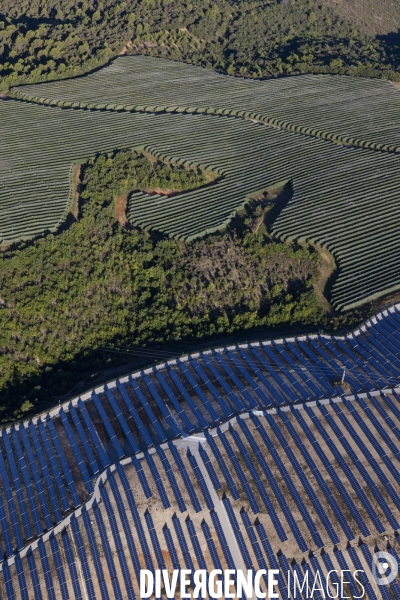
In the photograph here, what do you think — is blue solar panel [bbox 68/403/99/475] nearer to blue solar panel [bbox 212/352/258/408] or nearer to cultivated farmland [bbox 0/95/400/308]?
blue solar panel [bbox 212/352/258/408]

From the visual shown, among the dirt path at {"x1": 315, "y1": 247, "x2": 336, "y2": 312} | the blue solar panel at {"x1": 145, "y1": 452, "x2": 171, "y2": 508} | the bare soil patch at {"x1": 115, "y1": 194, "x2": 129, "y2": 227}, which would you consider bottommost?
the blue solar panel at {"x1": 145, "y1": 452, "x2": 171, "y2": 508}

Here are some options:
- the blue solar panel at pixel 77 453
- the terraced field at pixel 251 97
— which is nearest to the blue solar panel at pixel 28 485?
the blue solar panel at pixel 77 453

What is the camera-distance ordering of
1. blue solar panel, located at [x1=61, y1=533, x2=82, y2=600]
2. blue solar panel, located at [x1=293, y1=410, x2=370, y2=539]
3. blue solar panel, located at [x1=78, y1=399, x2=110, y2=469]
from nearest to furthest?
blue solar panel, located at [x1=61, y1=533, x2=82, y2=600], blue solar panel, located at [x1=293, y1=410, x2=370, y2=539], blue solar panel, located at [x1=78, y1=399, x2=110, y2=469]

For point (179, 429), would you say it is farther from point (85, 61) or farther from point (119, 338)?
point (85, 61)

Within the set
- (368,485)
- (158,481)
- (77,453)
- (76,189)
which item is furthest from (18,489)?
(76,189)

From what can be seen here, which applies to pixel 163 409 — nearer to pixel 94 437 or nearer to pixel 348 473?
pixel 94 437

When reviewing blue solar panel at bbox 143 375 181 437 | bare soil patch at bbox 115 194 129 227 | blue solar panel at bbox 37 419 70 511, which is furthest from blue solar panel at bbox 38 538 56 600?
bare soil patch at bbox 115 194 129 227
